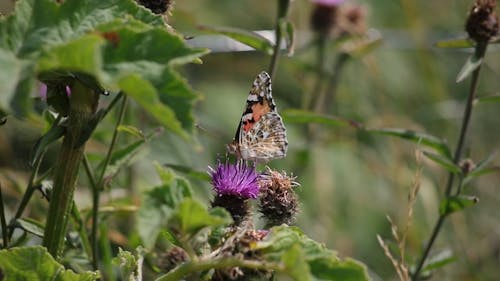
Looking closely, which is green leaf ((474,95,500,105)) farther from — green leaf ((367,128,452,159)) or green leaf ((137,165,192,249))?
green leaf ((137,165,192,249))

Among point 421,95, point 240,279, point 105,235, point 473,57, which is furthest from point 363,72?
point 240,279

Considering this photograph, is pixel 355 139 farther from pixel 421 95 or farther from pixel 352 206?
pixel 421 95

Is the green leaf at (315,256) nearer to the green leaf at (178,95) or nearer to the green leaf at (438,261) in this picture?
the green leaf at (178,95)

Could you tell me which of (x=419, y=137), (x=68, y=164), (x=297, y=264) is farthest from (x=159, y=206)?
(x=419, y=137)

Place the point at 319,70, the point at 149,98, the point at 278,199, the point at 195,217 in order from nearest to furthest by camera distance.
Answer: the point at 149,98 → the point at 195,217 → the point at 278,199 → the point at 319,70

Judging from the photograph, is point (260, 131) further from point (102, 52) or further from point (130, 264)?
point (102, 52)

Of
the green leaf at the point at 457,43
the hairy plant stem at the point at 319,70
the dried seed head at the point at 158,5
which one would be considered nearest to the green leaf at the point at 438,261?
the green leaf at the point at 457,43

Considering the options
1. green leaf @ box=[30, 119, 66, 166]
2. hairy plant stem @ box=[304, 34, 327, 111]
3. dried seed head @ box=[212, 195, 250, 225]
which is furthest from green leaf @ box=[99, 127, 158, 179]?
hairy plant stem @ box=[304, 34, 327, 111]
